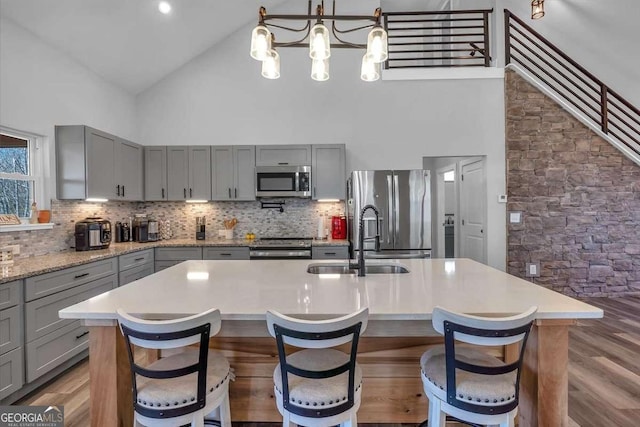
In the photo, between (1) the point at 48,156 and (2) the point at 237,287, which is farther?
(1) the point at 48,156

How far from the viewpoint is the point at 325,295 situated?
5.26 ft

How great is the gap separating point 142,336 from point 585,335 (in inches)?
154

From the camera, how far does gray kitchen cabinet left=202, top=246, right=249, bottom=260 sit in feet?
13.1

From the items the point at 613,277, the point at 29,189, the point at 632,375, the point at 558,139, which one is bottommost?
the point at 632,375

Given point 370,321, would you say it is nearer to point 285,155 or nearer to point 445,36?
point 285,155

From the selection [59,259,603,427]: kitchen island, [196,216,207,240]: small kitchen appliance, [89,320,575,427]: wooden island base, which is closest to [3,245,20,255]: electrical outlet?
[59,259,603,427]: kitchen island

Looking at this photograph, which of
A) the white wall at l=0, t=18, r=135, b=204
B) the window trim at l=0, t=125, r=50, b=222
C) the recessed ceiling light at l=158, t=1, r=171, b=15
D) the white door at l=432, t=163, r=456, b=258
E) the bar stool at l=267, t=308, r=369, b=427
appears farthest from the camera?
the white door at l=432, t=163, r=456, b=258

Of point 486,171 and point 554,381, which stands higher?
point 486,171

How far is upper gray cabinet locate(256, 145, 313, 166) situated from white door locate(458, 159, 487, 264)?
2459 mm

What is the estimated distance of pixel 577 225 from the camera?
14.4ft

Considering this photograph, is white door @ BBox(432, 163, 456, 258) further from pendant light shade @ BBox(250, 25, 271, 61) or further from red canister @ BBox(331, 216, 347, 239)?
pendant light shade @ BBox(250, 25, 271, 61)

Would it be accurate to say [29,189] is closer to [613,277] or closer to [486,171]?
[486,171]

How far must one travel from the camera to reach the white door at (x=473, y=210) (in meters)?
4.56

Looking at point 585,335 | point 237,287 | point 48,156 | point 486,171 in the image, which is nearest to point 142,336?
point 237,287
